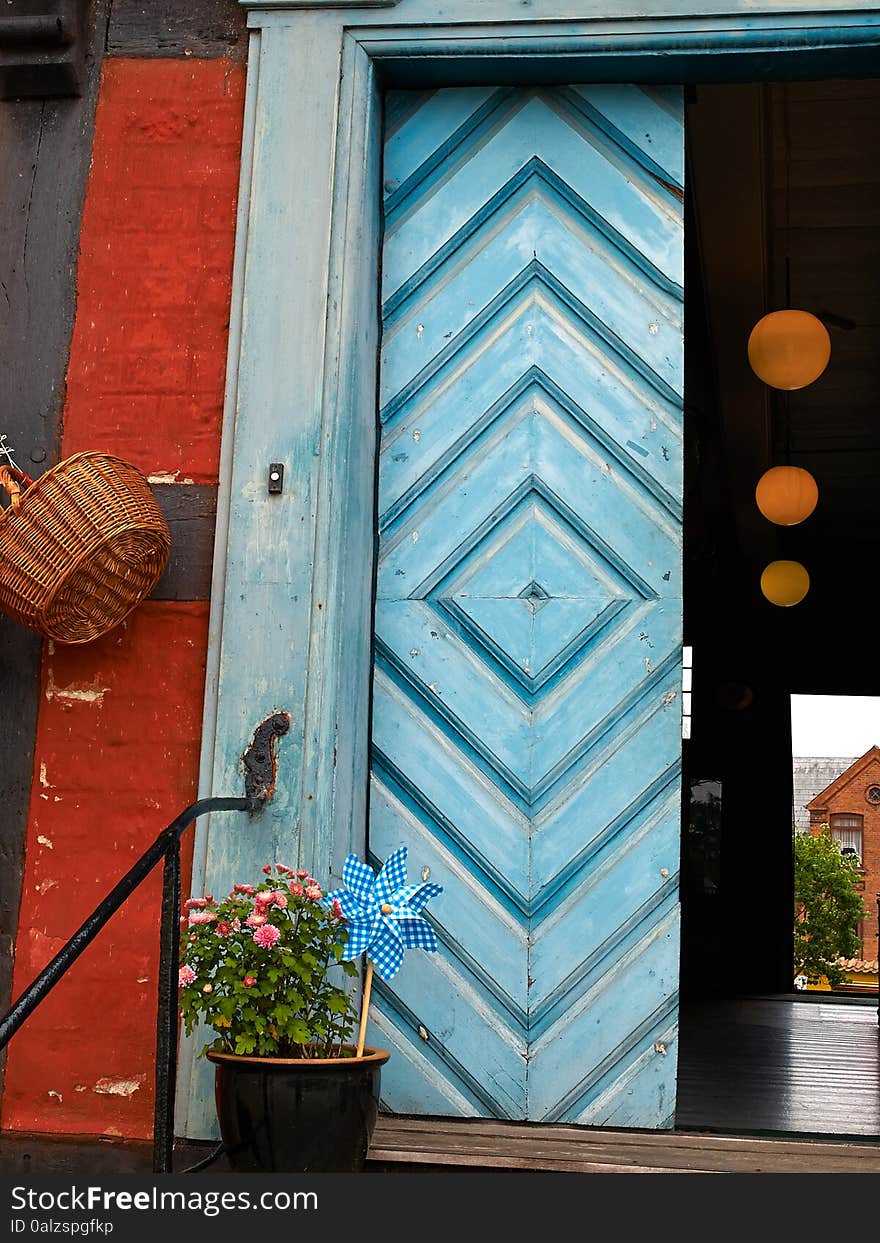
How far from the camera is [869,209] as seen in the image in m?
6.07

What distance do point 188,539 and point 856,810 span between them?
39.1 metres

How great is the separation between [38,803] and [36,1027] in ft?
1.75

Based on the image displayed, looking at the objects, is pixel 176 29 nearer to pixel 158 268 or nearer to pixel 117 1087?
pixel 158 268

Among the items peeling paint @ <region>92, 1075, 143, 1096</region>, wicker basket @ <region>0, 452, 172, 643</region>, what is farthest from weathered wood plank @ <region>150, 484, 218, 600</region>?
peeling paint @ <region>92, 1075, 143, 1096</region>

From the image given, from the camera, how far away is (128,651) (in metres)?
3.38

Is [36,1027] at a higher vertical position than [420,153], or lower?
lower

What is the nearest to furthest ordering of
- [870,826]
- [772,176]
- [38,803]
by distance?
[38,803]
[772,176]
[870,826]

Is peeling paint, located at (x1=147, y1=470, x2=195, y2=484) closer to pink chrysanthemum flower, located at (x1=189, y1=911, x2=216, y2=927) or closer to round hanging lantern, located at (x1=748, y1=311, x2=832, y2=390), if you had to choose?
pink chrysanthemum flower, located at (x1=189, y1=911, x2=216, y2=927)

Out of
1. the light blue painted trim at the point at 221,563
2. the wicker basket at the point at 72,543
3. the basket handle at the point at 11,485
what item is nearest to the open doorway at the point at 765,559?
the light blue painted trim at the point at 221,563

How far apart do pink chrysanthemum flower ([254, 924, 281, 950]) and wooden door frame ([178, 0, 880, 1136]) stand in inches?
20.1

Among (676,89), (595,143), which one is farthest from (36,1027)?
(676,89)

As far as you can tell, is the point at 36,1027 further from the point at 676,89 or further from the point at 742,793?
the point at 742,793

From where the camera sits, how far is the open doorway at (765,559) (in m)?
5.22

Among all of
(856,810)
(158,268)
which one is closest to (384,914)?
(158,268)
